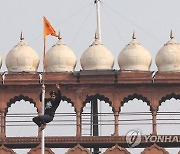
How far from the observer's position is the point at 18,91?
1350 inches

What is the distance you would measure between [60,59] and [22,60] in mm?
1456

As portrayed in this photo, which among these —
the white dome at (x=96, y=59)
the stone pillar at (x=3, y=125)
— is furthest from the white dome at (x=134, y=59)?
the stone pillar at (x=3, y=125)

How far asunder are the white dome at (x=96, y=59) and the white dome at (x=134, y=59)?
429 millimetres

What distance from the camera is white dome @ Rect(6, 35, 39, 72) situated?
34000mm

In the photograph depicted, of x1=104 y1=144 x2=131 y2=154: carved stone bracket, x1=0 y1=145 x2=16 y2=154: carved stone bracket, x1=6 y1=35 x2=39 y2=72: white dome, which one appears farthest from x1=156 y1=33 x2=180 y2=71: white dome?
x1=0 y1=145 x2=16 y2=154: carved stone bracket

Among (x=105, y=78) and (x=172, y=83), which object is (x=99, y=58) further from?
(x=172, y=83)

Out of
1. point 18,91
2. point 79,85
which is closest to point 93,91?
point 79,85

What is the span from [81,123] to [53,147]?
1387 millimetres

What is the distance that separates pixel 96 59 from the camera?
33719 millimetres

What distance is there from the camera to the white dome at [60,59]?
33875 millimetres

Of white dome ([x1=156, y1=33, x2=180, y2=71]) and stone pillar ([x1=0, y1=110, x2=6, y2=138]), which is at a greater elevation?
white dome ([x1=156, y1=33, x2=180, y2=71])

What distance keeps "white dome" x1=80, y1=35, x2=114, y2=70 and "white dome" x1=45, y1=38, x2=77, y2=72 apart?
18.1 inches

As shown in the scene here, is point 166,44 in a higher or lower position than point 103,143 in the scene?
higher

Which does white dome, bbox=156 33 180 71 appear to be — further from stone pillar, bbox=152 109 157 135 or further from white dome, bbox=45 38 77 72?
white dome, bbox=45 38 77 72
